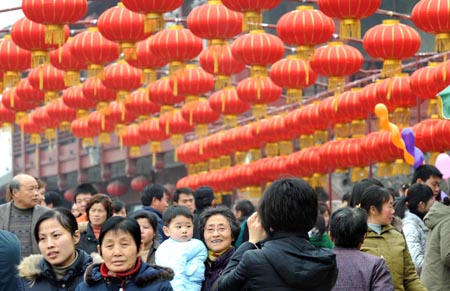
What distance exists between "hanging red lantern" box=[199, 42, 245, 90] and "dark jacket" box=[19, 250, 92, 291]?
10.7 metres

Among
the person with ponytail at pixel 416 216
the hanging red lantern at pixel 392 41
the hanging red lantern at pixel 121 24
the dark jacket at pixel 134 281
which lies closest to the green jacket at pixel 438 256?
the person with ponytail at pixel 416 216

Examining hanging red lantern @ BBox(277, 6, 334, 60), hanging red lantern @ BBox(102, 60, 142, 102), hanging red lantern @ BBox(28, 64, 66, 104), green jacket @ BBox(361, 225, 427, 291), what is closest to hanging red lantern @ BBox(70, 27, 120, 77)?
hanging red lantern @ BBox(102, 60, 142, 102)

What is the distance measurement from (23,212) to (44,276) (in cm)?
300

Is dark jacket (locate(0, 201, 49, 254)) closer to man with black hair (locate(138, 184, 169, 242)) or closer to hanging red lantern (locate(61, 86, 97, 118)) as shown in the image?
man with black hair (locate(138, 184, 169, 242))

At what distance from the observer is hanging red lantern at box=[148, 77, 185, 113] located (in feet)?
65.3

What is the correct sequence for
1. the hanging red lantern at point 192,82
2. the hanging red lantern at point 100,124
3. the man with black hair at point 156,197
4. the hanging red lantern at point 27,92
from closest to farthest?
the man with black hair at point 156,197, the hanging red lantern at point 192,82, the hanging red lantern at point 27,92, the hanging red lantern at point 100,124

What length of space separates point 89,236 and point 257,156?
17608 mm

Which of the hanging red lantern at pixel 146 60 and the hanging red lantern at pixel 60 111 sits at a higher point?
the hanging red lantern at pixel 146 60

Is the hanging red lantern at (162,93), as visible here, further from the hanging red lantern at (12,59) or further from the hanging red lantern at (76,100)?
the hanging red lantern at (12,59)

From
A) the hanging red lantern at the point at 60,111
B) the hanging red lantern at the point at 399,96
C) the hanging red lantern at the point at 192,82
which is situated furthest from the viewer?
the hanging red lantern at the point at 60,111

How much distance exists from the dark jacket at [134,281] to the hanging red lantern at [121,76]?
1328 centimetres

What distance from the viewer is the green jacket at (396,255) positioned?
22.8 ft

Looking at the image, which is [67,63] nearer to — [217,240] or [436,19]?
[436,19]

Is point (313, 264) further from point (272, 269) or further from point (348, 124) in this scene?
point (348, 124)
